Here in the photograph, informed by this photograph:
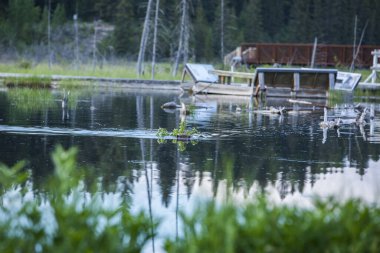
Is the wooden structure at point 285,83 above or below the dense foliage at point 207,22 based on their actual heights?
below

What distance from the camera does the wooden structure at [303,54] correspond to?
57.3 m

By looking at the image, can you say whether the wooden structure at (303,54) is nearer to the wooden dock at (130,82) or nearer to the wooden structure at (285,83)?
the wooden dock at (130,82)

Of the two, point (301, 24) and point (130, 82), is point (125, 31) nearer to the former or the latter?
point (301, 24)

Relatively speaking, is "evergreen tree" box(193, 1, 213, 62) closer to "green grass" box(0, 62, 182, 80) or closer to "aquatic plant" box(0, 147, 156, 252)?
"green grass" box(0, 62, 182, 80)

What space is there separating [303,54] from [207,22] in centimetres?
2461

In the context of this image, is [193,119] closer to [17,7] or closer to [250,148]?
[250,148]

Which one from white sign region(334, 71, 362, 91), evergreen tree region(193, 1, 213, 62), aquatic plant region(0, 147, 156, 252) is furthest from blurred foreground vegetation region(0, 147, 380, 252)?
evergreen tree region(193, 1, 213, 62)

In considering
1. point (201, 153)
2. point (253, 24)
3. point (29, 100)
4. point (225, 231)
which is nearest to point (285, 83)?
point (29, 100)

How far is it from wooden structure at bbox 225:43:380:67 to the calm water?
29.2m

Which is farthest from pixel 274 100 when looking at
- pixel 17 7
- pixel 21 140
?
pixel 17 7

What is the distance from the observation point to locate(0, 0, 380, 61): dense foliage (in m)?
73.3

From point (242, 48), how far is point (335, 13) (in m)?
25.0

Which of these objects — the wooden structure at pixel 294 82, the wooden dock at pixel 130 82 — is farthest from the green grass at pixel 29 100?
the wooden structure at pixel 294 82

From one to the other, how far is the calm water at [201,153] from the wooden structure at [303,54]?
29184 millimetres
